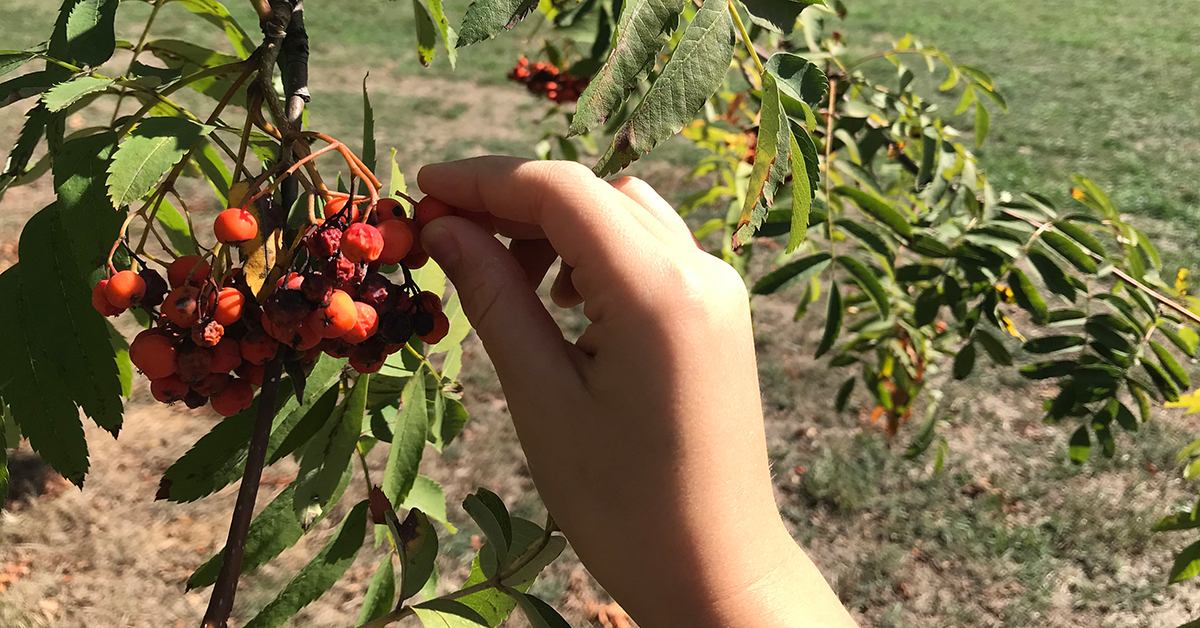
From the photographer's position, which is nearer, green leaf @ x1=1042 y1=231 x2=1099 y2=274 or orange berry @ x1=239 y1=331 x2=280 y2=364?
orange berry @ x1=239 y1=331 x2=280 y2=364

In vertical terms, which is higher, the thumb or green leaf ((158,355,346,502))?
the thumb

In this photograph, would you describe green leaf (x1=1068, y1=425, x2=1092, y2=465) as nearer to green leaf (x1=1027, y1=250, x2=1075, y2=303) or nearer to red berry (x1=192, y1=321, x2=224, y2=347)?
green leaf (x1=1027, y1=250, x2=1075, y2=303)

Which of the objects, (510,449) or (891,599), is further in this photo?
(510,449)

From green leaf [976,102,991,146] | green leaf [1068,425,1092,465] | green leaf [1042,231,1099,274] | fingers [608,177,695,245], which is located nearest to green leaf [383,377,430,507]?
fingers [608,177,695,245]

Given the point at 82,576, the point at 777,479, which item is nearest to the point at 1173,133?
the point at 777,479

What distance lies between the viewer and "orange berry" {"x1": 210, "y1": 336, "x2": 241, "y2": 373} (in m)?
0.89

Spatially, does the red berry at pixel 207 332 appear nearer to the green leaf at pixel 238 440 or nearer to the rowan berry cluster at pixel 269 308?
the rowan berry cluster at pixel 269 308

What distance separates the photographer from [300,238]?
2.91 ft

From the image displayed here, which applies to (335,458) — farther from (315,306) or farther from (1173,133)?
(1173,133)

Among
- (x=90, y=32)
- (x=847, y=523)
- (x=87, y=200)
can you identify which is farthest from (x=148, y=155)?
(x=847, y=523)

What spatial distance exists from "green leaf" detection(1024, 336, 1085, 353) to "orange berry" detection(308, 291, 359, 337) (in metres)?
2.02

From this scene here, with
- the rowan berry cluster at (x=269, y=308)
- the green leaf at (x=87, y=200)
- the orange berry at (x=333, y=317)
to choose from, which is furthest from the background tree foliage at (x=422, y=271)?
the orange berry at (x=333, y=317)

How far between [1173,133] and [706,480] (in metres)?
8.65

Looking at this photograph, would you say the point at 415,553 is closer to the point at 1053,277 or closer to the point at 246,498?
the point at 246,498
